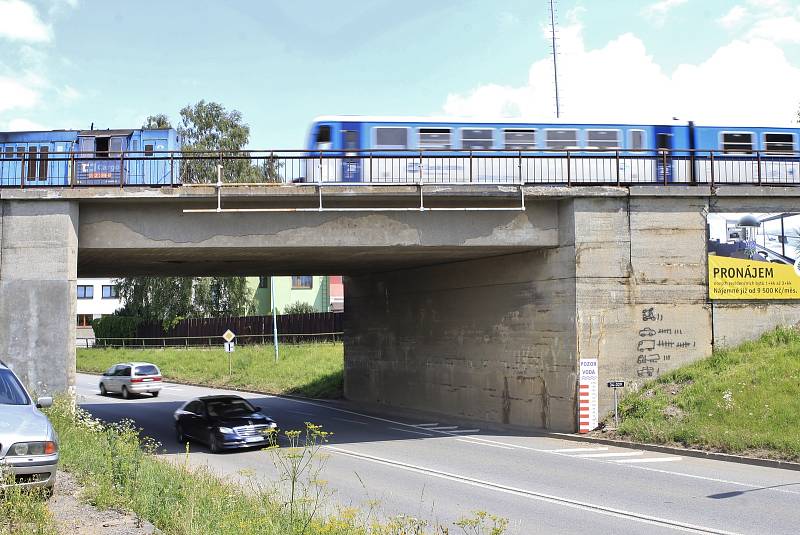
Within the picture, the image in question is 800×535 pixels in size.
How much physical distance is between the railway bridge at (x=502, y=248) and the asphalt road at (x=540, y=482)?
2.87 meters

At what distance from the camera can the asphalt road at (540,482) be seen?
1023cm

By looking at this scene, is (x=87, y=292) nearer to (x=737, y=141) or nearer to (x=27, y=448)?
(x=737, y=141)

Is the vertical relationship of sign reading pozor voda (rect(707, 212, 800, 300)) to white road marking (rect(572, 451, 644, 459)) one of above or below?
above

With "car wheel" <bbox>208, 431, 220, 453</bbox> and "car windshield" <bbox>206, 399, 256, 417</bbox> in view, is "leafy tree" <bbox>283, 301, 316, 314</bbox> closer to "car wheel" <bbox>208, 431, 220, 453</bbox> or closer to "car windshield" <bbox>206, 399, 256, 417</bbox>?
"car windshield" <bbox>206, 399, 256, 417</bbox>

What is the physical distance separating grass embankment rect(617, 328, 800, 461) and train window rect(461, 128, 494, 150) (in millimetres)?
8856

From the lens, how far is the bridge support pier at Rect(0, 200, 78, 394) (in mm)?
18531

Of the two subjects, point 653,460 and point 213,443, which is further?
point 213,443

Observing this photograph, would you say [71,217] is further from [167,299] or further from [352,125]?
[167,299]

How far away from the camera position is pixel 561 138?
2462cm

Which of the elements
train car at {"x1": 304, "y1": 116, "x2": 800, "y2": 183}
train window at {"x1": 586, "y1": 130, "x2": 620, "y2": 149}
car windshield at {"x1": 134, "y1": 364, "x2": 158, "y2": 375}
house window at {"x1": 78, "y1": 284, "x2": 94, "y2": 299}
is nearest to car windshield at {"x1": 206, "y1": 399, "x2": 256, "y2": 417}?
train car at {"x1": 304, "y1": 116, "x2": 800, "y2": 183}

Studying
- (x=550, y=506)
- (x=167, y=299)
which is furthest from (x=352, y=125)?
(x=167, y=299)

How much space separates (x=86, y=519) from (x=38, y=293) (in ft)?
40.2

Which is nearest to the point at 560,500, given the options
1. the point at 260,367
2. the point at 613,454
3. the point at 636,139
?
the point at 613,454

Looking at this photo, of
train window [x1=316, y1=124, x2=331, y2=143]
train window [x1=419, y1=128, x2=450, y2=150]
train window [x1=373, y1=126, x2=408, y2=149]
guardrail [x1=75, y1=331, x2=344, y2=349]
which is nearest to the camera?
train window [x1=316, y1=124, x2=331, y2=143]
